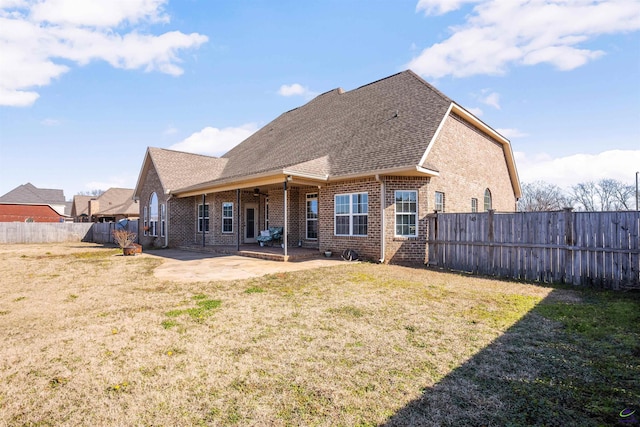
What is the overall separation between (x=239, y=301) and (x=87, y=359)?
291 cm

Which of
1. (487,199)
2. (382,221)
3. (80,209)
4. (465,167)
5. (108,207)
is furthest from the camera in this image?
(80,209)

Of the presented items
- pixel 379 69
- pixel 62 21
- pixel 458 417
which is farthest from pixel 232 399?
pixel 379 69

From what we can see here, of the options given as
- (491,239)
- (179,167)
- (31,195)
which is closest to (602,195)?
(491,239)

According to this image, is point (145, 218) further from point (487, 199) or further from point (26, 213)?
point (26, 213)

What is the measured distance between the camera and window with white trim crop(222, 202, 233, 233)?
18650mm

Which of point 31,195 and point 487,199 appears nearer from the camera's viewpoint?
point 487,199

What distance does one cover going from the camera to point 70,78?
14.8m

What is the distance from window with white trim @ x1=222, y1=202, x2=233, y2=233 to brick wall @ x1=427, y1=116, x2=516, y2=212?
11.3 meters

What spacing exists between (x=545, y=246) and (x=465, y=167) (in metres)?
6.74

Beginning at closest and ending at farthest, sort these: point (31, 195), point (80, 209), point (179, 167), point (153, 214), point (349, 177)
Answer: point (349, 177) < point (179, 167) < point (153, 214) < point (31, 195) < point (80, 209)

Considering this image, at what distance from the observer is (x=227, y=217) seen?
1873 cm

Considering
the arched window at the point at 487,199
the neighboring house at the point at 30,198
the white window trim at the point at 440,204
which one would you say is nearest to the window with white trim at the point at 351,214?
the white window trim at the point at 440,204

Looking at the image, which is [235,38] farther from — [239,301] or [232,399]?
[232,399]

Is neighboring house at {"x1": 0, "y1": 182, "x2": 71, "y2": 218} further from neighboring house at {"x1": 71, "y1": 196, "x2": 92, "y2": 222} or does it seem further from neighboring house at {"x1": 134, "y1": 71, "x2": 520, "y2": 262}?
neighboring house at {"x1": 134, "y1": 71, "x2": 520, "y2": 262}
